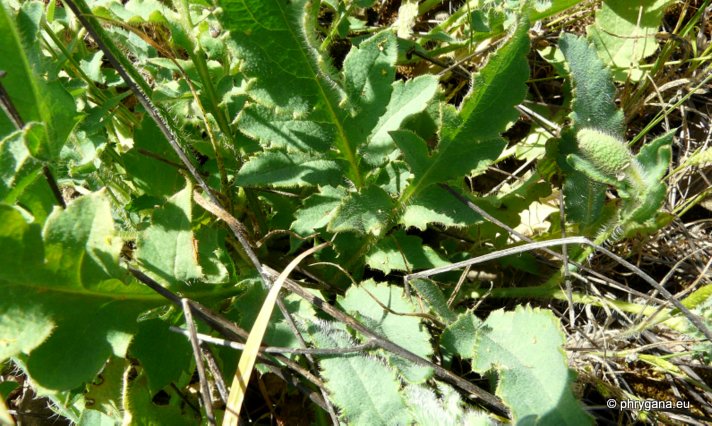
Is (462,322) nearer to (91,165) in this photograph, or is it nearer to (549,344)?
(549,344)

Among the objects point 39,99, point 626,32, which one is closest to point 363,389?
point 39,99

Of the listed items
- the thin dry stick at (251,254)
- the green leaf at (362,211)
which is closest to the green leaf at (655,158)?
the green leaf at (362,211)

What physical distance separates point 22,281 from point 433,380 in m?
1.00

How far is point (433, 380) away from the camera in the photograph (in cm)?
160

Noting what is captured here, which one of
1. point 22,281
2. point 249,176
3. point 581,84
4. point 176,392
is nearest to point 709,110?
point 581,84

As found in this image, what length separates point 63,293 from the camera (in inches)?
53.9

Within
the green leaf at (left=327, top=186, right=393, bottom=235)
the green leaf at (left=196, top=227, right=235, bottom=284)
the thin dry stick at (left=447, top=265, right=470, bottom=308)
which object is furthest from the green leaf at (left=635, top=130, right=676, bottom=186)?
the green leaf at (left=196, top=227, right=235, bottom=284)

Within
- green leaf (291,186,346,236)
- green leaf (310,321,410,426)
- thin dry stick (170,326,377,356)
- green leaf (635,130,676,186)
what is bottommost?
green leaf (310,321,410,426)

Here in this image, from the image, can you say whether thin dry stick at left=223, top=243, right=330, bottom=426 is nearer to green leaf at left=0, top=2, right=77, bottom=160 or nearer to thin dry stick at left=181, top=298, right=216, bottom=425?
thin dry stick at left=181, top=298, right=216, bottom=425

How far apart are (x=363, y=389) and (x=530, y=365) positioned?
42 cm

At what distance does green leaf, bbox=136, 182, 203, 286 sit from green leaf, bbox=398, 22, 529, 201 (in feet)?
1.86

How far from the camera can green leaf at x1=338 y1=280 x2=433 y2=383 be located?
1.56m

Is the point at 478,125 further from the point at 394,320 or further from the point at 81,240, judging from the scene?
the point at 81,240

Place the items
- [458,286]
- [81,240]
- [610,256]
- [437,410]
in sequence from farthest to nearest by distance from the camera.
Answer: [458,286] < [610,256] < [437,410] < [81,240]
